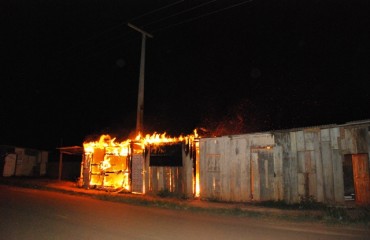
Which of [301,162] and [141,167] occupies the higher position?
[301,162]

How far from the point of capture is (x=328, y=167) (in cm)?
1237

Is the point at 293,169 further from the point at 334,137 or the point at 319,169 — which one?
the point at 334,137

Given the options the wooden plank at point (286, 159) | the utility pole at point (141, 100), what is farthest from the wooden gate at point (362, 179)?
the utility pole at point (141, 100)

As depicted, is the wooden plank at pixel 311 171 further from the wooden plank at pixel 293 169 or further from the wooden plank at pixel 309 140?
the wooden plank at pixel 293 169

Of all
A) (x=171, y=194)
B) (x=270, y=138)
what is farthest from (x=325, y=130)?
(x=171, y=194)

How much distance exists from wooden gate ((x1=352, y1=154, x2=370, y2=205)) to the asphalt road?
441cm

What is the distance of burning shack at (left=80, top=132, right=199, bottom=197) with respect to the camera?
16109mm

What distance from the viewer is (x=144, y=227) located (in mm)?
8766

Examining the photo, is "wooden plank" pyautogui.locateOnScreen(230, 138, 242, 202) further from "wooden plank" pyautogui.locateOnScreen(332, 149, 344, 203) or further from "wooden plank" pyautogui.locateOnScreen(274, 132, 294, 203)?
"wooden plank" pyautogui.locateOnScreen(332, 149, 344, 203)


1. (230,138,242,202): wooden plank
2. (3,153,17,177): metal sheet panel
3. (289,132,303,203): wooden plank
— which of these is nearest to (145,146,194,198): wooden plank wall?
(230,138,242,202): wooden plank

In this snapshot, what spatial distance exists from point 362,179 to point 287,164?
389 centimetres

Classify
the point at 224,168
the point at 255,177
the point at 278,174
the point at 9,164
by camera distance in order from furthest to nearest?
the point at 9,164 → the point at 224,168 → the point at 255,177 → the point at 278,174

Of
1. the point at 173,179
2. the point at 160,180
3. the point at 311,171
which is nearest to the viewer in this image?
the point at 311,171

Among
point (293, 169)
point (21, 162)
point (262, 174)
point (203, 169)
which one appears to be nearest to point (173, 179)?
point (203, 169)
